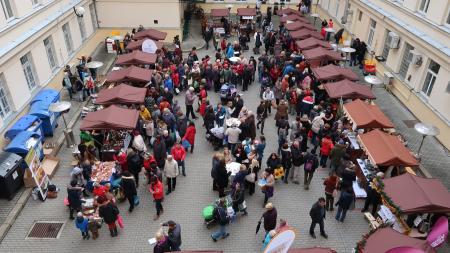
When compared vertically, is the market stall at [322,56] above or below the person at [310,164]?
above

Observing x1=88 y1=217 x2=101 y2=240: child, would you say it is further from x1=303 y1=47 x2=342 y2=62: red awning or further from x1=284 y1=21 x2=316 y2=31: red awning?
x1=284 y1=21 x2=316 y2=31: red awning

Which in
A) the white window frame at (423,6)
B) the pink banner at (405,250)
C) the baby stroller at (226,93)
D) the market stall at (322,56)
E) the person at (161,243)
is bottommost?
the baby stroller at (226,93)

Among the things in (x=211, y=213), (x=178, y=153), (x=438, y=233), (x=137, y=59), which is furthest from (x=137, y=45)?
(x=438, y=233)

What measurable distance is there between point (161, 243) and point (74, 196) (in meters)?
3.63

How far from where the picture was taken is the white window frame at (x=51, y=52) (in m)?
18.2

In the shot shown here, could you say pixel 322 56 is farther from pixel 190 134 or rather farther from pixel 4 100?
pixel 4 100

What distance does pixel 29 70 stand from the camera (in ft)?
54.0

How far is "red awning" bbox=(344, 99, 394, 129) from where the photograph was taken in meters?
13.6

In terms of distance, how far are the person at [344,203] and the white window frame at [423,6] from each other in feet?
35.4

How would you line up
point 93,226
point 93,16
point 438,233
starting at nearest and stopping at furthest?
1. point 438,233
2. point 93,226
3. point 93,16

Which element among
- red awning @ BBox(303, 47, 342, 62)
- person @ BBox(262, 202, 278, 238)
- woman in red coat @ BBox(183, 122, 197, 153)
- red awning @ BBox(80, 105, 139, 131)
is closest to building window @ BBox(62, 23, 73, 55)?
red awning @ BBox(80, 105, 139, 131)

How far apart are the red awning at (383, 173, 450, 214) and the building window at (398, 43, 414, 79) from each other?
31.8 feet

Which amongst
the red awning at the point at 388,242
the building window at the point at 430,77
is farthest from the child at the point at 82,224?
the building window at the point at 430,77

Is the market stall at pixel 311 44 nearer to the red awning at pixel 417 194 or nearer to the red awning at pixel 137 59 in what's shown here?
the red awning at pixel 137 59
